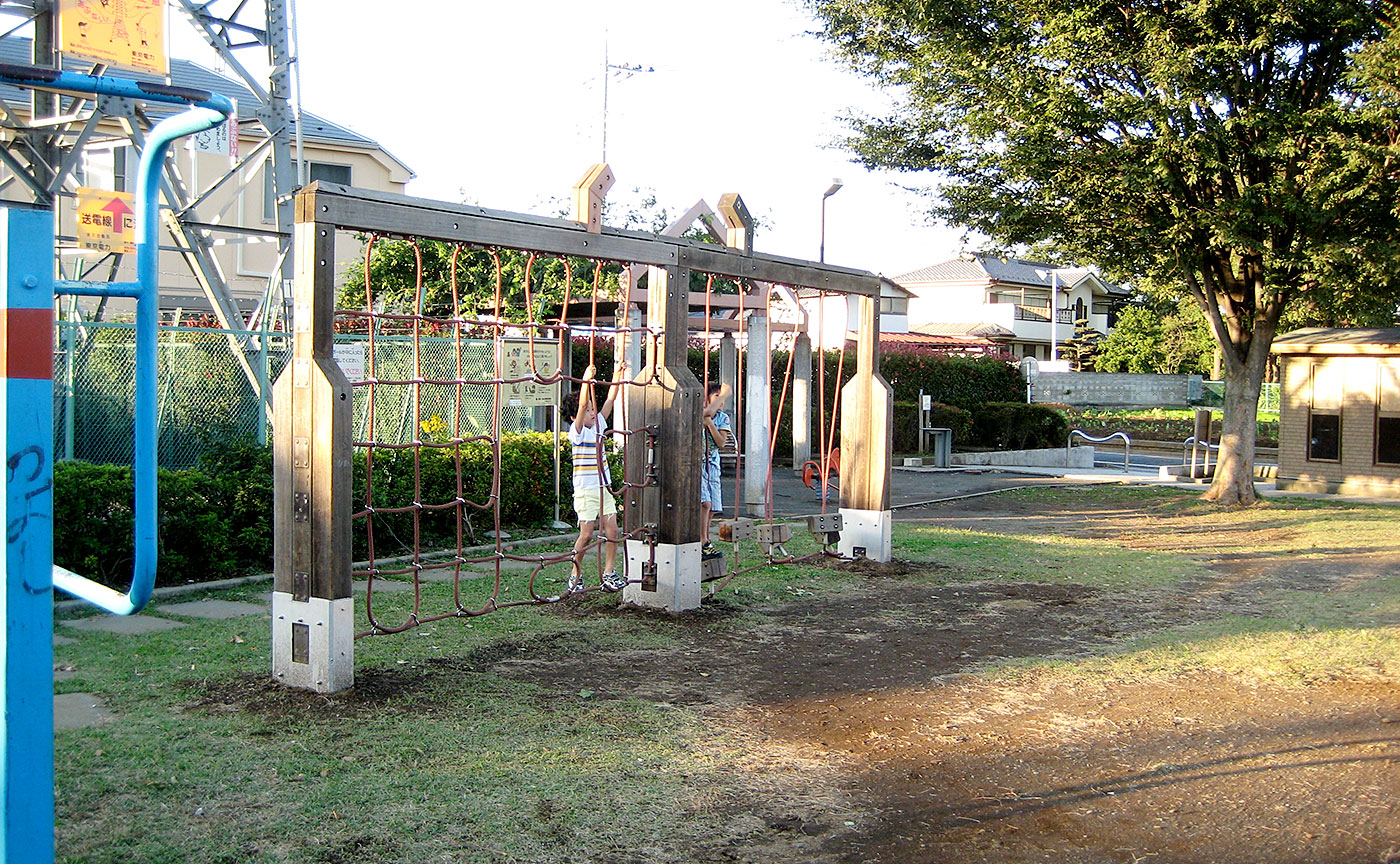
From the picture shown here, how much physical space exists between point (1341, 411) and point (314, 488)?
17.7 m

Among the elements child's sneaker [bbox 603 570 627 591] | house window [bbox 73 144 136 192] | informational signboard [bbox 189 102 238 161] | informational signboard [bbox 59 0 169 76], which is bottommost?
child's sneaker [bbox 603 570 627 591]

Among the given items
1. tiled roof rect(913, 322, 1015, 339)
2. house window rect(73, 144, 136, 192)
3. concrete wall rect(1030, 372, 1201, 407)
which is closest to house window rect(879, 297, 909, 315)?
tiled roof rect(913, 322, 1015, 339)

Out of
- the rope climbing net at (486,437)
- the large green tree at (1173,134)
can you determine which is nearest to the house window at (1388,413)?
the large green tree at (1173,134)

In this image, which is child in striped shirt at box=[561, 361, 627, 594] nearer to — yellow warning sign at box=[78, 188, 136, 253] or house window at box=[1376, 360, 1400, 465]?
yellow warning sign at box=[78, 188, 136, 253]

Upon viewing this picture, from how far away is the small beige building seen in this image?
1803 centimetres

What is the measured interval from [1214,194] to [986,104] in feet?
11.1

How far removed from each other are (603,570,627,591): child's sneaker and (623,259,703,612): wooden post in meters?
0.06

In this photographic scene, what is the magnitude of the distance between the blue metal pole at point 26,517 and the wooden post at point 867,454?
882 centimetres

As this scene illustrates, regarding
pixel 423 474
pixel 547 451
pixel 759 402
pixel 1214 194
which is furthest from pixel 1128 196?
pixel 423 474

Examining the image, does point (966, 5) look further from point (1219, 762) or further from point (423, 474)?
point (1219, 762)

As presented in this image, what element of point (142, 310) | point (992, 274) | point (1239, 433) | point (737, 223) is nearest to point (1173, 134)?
point (1239, 433)

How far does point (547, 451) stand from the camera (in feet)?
41.5

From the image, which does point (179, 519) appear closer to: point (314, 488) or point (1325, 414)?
point (314, 488)

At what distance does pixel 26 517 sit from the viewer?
2.48 m
